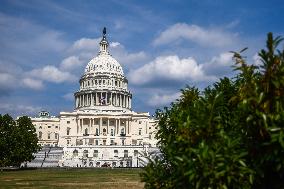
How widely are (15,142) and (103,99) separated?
87670 millimetres

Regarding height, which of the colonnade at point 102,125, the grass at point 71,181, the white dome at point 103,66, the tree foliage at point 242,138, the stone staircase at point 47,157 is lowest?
the grass at point 71,181

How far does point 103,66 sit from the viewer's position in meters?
173

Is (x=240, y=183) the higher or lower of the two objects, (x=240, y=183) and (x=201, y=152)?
the lower

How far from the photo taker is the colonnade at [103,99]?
541ft

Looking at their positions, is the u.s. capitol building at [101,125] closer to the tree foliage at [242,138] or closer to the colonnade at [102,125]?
the colonnade at [102,125]

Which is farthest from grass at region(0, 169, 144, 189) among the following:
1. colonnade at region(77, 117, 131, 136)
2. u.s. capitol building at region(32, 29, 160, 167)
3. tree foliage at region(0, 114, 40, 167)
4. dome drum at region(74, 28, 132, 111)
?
dome drum at region(74, 28, 132, 111)

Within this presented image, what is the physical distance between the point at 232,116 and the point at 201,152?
257 centimetres

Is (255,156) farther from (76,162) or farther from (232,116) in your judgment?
(76,162)

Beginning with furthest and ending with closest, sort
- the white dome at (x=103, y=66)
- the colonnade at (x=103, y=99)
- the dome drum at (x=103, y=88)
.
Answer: the white dome at (x=103, y=66)
the dome drum at (x=103, y=88)
the colonnade at (x=103, y=99)

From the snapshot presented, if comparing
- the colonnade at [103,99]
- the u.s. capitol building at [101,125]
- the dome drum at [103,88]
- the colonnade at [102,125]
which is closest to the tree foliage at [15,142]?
the u.s. capitol building at [101,125]

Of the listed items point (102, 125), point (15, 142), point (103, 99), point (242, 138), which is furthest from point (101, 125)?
point (242, 138)

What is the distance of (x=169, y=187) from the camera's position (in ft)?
42.8

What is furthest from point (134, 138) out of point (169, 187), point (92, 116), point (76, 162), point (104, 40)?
point (169, 187)

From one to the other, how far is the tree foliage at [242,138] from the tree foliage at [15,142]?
222ft
